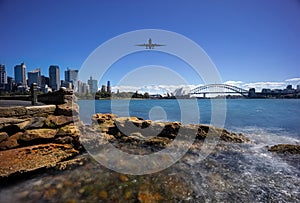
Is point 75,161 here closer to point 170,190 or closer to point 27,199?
point 27,199

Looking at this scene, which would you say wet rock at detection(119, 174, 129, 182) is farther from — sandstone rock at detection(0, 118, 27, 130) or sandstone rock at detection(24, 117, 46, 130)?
sandstone rock at detection(0, 118, 27, 130)

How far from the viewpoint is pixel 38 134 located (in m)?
7.68

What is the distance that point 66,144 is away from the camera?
827cm

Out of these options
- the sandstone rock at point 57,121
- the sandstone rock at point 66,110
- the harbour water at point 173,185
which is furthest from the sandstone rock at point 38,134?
the harbour water at point 173,185

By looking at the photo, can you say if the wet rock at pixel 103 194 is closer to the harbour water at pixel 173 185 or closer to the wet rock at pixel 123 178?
the harbour water at pixel 173 185

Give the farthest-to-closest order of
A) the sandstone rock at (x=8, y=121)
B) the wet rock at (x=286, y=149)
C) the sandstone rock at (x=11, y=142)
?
the wet rock at (x=286, y=149) < the sandstone rock at (x=8, y=121) < the sandstone rock at (x=11, y=142)

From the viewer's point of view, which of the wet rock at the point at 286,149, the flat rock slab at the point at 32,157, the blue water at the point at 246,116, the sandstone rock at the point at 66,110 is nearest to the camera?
the flat rock slab at the point at 32,157

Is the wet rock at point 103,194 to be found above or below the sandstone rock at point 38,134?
below

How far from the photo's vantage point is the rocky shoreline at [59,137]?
6.57m

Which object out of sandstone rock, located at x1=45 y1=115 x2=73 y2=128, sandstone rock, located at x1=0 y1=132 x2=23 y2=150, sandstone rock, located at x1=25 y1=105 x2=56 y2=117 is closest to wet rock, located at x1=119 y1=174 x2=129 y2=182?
sandstone rock, located at x1=0 y1=132 x2=23 y2=150

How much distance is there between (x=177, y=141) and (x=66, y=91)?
314 inches

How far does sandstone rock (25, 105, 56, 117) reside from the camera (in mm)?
8500

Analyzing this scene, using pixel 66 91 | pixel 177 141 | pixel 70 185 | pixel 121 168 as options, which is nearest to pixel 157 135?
pixel 177 141

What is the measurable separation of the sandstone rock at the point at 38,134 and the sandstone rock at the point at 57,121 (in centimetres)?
43
